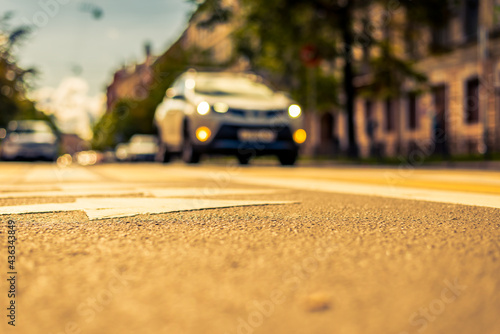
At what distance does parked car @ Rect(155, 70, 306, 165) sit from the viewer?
11.1 m

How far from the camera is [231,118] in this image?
436 inches

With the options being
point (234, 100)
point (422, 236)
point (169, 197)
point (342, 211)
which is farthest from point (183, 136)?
point (422, 236)

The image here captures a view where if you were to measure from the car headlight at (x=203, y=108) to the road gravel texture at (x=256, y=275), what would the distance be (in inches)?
302

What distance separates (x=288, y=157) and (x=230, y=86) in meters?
1.86

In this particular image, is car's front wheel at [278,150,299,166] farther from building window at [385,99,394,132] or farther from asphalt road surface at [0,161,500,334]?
building window at [385,99,394,132]

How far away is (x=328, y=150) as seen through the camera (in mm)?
23000

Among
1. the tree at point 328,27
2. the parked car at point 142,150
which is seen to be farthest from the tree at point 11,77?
the tree at point 328,27

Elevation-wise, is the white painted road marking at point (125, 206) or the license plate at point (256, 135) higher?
the license plate at point (256, 135)

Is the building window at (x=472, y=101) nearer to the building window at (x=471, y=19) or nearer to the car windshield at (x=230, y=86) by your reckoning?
the building window at (x=471, y=19)

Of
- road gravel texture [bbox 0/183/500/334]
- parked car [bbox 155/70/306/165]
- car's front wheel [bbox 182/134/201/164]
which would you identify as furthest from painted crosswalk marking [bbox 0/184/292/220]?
car's front wheel [bbox 182/134/201/164]

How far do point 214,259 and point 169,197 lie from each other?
259cm

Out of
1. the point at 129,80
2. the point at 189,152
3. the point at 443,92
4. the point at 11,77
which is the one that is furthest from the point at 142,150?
the point at 129,80

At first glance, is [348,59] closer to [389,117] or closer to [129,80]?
[389,117]

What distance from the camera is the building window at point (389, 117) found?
3081cm
